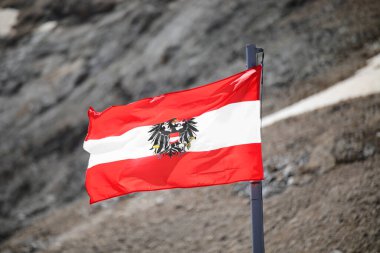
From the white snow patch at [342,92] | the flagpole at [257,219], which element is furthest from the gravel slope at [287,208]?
the flagpole at [257,219]

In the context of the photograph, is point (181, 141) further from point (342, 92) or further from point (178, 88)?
point (178, 88)

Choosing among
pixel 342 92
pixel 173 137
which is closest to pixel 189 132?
pixel 173 137

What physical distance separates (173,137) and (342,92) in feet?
37.7

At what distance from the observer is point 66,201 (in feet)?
70.4

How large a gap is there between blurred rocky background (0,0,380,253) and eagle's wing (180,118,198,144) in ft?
13.8

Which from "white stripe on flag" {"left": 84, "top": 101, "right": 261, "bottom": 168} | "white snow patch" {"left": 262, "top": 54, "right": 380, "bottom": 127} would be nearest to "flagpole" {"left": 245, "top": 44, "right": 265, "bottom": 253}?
"white stripe on flag" {"left": 84, "top": 101, "right": 261, "bottom": 168}

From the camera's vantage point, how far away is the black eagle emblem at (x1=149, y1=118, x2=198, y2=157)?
641 centimetres

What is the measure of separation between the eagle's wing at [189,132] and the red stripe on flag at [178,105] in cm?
13

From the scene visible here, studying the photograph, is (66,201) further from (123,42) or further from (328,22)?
(328,22)

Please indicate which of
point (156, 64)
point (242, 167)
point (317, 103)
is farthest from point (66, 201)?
point (242, 167)

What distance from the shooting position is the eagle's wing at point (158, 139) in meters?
6.59

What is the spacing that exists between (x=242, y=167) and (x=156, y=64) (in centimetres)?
2315

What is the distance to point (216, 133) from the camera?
612 cm

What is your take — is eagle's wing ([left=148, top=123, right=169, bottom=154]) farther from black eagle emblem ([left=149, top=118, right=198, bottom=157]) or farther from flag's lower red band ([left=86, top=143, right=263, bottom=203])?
flag's lower red band ([left=86, top=143, right=263, bottom=203])
